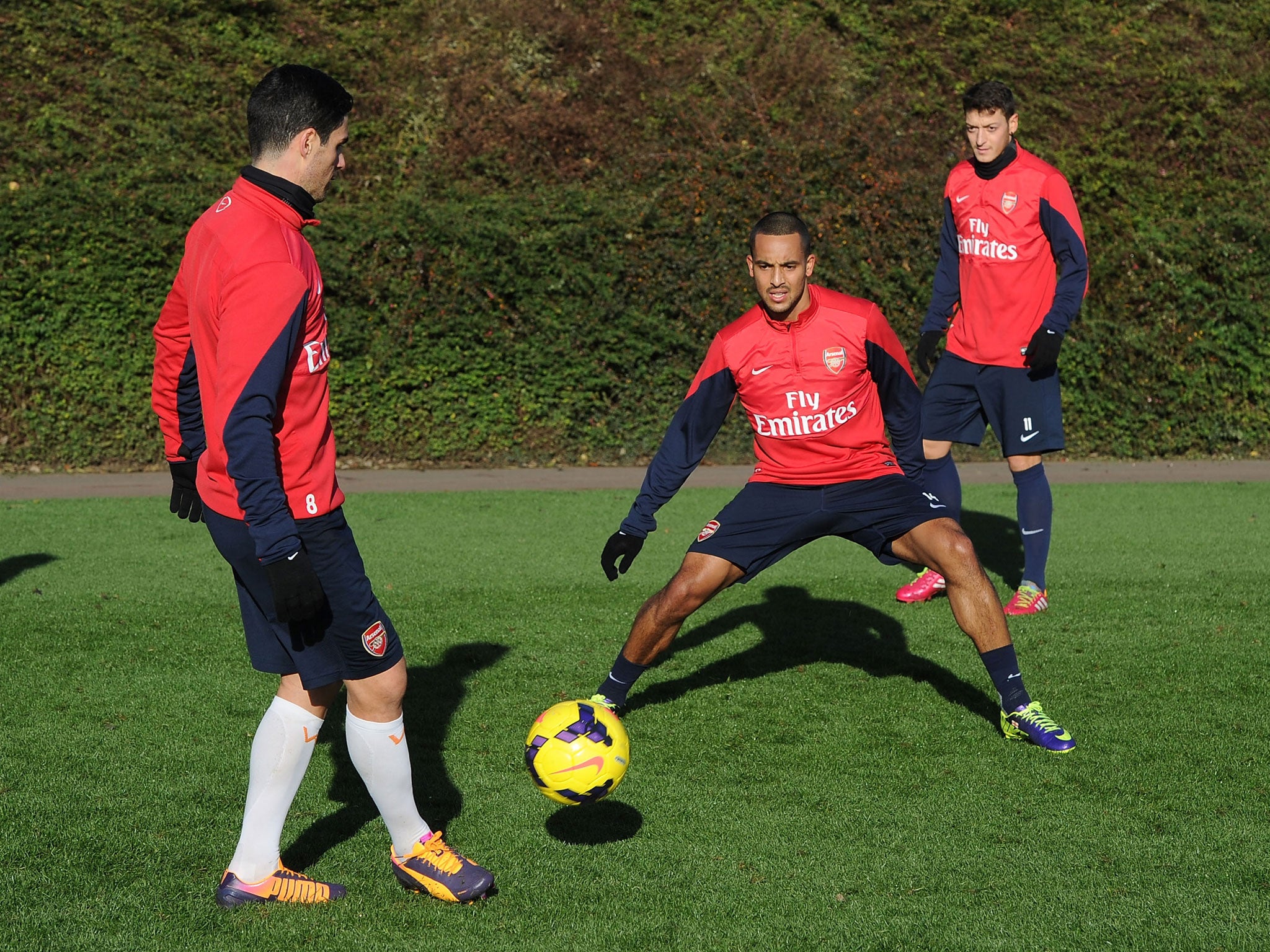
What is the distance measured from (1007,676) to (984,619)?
24 cm

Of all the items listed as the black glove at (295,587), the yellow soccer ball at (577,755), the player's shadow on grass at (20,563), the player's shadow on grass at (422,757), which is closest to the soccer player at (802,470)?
the player's shadow on grass at (422,757)

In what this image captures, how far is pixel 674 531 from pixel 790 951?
6.22 m

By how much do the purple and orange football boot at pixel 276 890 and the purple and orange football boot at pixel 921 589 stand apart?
4.32 m

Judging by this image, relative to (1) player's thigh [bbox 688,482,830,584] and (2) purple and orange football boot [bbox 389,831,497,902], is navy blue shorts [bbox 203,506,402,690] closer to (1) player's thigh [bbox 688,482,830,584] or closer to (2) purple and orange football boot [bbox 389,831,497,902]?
(2) purple and orange football boot [bbox 389,831,497,902]

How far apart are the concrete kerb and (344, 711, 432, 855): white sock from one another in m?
7.61

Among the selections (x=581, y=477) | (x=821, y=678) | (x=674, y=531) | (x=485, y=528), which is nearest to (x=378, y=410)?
(x=581, y=477)

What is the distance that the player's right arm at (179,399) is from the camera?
389cm

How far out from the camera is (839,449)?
527 centimetres

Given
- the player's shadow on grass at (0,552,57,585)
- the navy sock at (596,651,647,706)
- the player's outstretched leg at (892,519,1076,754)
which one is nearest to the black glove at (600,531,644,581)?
the navy sock at (596,651,647,706)

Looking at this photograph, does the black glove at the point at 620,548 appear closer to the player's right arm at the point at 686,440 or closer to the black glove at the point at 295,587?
the player's right arm at the point at 686,440

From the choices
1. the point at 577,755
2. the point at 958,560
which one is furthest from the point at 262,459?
the point at 958,560

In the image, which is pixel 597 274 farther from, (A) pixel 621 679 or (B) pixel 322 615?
(B) pixel 322 615

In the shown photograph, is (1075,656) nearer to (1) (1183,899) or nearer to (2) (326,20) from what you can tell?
(1) (1183,899)

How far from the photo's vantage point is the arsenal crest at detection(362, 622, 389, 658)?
143 inches
